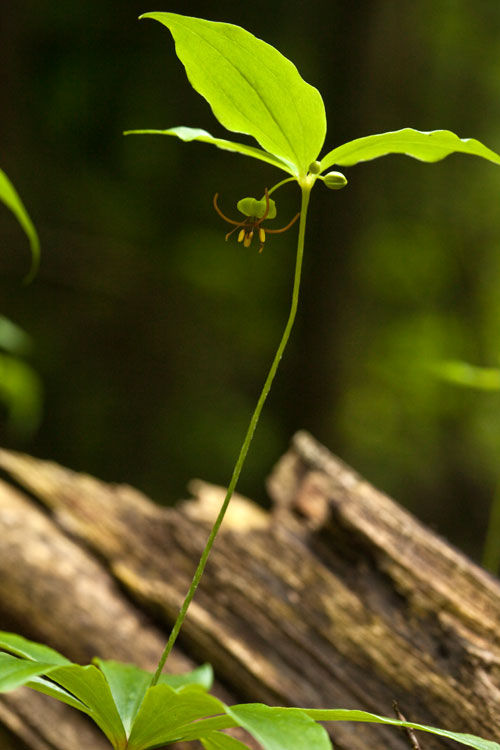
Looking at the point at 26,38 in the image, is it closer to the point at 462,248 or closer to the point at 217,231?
the point at 217,231

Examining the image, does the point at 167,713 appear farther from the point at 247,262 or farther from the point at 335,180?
the point at 247,262

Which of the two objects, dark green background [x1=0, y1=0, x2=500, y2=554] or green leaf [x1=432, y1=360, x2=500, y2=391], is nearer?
green leaf [x1=432, y1=360, x2=500, y2=391]

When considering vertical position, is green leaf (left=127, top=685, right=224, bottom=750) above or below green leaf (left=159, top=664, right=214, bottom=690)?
below

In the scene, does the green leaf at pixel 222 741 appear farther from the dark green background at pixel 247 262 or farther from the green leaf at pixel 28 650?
the dark green background at pixel 247 262

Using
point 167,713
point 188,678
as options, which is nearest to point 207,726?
point 167,713

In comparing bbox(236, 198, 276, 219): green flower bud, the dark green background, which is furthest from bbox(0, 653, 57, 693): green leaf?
the dark green background

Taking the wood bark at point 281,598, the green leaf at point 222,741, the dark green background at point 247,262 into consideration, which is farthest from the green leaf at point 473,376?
the dark green background at point 247,262

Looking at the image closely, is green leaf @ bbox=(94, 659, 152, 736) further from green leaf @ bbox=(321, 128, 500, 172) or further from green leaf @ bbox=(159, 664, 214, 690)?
green leaf @ bbox=(321, 128, 500, 172)
